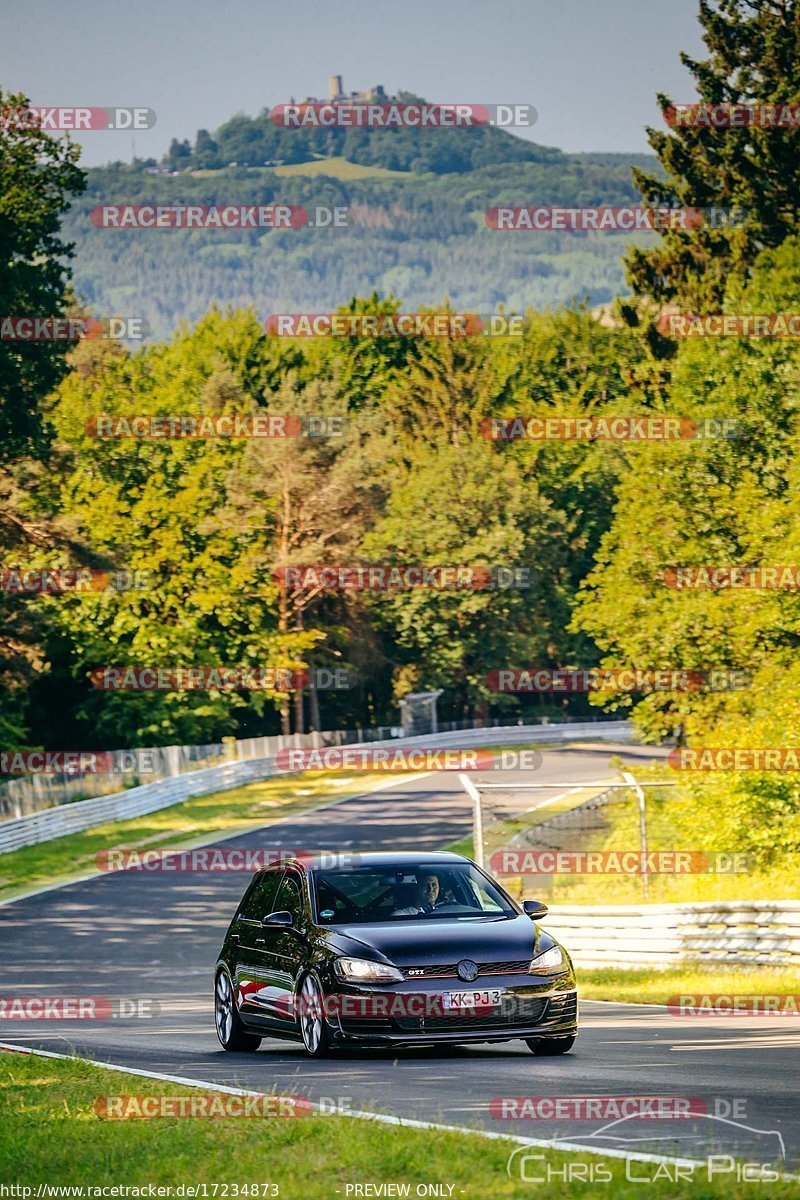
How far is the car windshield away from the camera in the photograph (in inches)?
530

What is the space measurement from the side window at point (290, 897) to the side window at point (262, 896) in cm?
15

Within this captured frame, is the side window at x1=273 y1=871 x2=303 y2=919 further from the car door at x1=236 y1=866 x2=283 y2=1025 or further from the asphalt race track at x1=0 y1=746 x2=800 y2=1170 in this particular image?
the asphalt race track at x1=0 y1=746 x2=800 y2=1170

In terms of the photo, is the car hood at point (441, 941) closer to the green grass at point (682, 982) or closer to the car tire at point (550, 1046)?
the car tire at point (550, 1046)

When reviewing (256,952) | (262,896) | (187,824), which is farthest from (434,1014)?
(187,824)

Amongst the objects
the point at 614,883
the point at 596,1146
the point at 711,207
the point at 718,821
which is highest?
the point at 711,207

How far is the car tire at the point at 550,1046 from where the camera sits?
511 inches

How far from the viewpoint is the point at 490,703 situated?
92.0 metres

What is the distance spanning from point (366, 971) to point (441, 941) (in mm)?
573

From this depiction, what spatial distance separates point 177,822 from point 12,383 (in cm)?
1334

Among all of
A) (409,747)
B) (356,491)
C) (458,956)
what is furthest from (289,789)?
(458,956)

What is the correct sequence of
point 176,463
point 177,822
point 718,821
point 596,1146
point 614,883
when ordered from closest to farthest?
point 596,1146, point 718,821, point 614,883, point 177,822, point 176,463

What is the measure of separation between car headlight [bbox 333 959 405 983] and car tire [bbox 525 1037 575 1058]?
1.23 metres

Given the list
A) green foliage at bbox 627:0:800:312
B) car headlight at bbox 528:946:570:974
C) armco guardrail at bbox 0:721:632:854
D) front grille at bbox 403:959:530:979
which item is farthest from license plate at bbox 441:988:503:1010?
green foliage at bbox 627:0:800:312

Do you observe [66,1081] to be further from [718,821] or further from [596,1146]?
[718,821]
